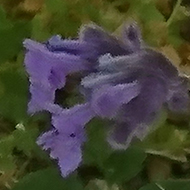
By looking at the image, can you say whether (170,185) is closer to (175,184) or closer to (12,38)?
(175,184)

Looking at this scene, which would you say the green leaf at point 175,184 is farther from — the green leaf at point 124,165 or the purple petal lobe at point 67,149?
the purple petal lobe at point 67,149

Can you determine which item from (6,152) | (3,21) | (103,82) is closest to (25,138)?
(6,152)

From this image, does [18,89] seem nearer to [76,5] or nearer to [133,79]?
[76,5]

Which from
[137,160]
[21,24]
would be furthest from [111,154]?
[21,24]

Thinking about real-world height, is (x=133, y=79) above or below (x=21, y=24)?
above

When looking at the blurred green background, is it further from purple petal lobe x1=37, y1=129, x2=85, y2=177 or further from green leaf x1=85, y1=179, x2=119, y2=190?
purple petal lobe x1=37, y1=129, x2=85, y2=177
